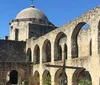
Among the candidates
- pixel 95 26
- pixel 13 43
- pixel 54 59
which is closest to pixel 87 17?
pixel 95 26

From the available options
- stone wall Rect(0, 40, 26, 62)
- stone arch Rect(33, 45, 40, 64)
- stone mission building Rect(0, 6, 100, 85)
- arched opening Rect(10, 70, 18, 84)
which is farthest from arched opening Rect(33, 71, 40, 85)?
arched opening Rect(10, 70, 18, 84)

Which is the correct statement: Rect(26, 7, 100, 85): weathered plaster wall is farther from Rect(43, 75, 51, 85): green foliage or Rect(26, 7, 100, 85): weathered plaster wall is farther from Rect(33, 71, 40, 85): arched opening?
Rect(43, 75, 51, 85): green foliage

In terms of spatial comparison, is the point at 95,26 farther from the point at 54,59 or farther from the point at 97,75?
the point at 54,59

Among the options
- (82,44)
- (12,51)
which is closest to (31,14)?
(12,51)

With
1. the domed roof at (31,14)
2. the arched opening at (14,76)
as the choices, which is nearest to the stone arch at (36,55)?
the arched opening at (14,76)

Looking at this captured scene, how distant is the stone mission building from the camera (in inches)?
605

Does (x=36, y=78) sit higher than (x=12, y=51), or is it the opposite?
(x=12, y=51)

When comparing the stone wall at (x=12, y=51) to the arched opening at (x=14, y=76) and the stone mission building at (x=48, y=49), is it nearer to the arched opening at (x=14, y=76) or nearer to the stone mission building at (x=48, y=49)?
the stone mission building at (x=48, y=49)

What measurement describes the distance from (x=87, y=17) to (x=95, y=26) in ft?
3.36

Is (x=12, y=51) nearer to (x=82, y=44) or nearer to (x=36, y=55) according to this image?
(x=36, y=55)

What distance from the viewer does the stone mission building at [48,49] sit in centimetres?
1538

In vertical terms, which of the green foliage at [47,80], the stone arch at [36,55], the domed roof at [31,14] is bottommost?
the green foliage at [47,80]

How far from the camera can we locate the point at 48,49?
24.6m

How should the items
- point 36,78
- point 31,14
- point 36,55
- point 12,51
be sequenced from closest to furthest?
point 36,78 < point 36,55 < point 12,51 < point 31,14
